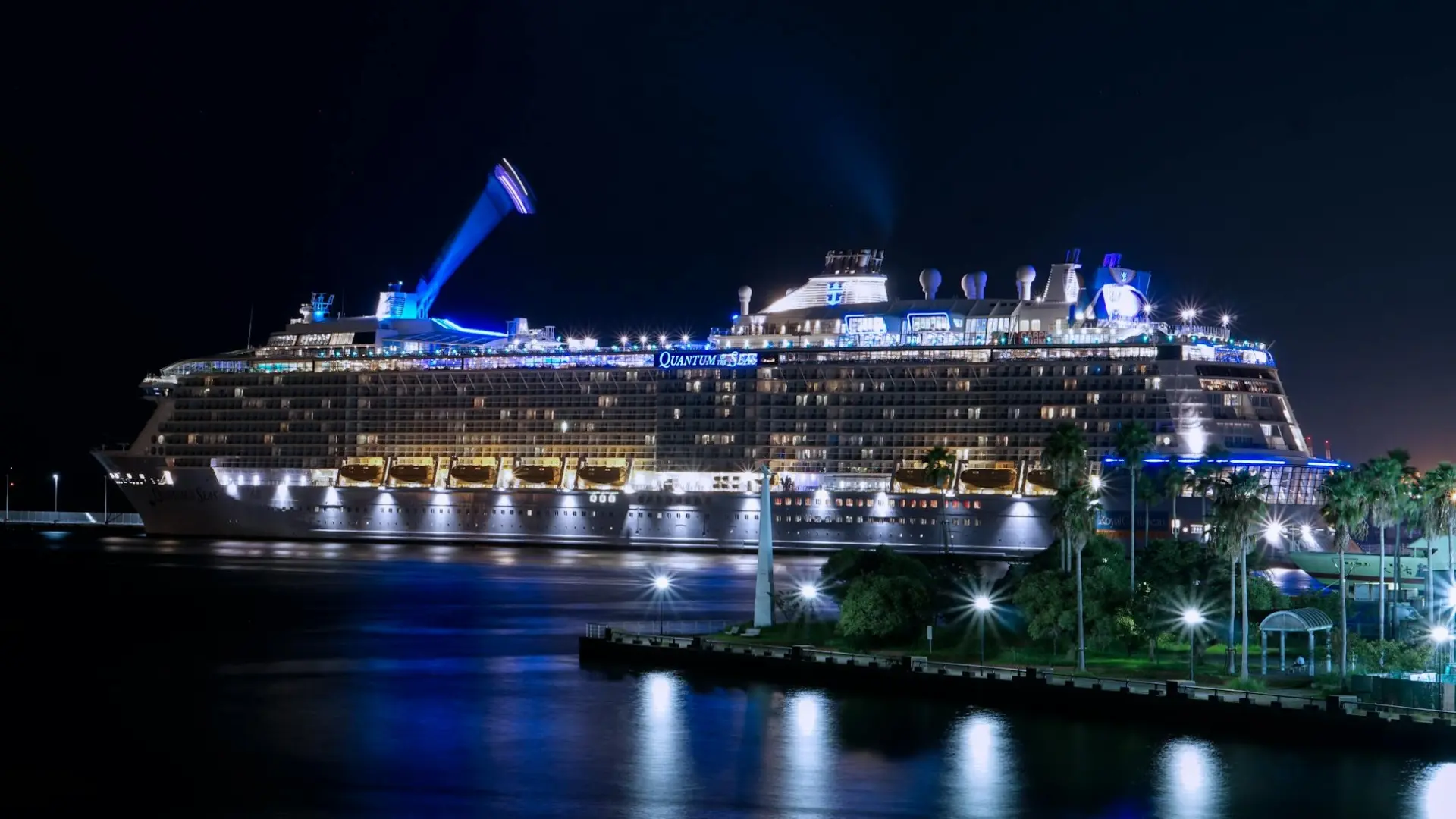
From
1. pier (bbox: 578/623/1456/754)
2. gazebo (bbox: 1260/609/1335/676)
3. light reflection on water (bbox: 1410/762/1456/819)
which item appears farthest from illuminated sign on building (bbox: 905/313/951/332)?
light reflection on water (bbox: 1410/762/1456/819)

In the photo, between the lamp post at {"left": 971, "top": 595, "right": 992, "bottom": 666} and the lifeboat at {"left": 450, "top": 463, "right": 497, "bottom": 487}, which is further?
the lifeboat at {"left": 450, "top": 463, "right": 497, "bottom": 487}

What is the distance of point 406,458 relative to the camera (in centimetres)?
12112

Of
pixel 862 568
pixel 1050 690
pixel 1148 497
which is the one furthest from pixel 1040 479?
pixel 1050 690

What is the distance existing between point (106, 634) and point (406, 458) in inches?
2119

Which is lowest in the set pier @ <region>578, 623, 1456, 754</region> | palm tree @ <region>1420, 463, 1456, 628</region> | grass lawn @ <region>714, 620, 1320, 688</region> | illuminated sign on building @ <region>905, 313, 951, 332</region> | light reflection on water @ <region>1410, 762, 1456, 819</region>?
light reflection on water @ <region>1410, 762, 1456, 819</region>

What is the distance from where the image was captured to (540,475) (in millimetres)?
115875

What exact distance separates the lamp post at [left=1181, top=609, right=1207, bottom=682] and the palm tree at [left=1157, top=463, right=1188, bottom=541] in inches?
616

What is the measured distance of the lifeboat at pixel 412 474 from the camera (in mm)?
119938

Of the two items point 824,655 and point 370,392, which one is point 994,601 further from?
point 370,392

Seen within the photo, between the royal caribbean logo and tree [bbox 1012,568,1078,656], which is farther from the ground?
the royal caribbean logo

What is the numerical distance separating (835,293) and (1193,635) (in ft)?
210

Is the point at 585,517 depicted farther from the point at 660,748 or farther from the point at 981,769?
the point at 981,769

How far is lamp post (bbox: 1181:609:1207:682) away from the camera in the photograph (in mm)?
49438

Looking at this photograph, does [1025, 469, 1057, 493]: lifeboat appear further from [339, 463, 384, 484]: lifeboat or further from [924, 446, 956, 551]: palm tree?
[339, 463, 384, 484]: lifeboat
